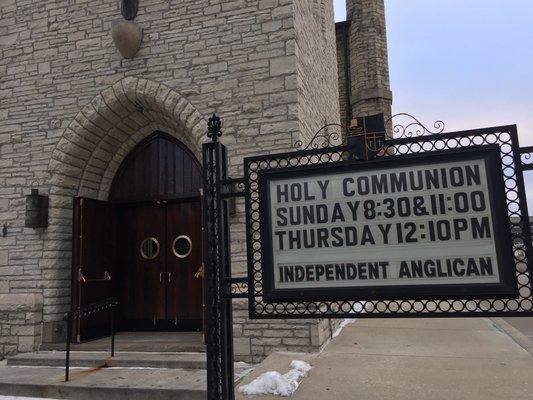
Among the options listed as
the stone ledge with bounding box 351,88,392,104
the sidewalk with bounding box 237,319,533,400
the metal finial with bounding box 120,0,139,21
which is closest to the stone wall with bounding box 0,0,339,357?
the metal finial with bounding box 120,0,139,21

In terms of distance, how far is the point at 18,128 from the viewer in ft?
25.8

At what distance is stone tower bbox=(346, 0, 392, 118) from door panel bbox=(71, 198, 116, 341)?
9.37 meters

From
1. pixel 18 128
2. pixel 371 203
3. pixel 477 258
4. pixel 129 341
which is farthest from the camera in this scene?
pixel 18 128

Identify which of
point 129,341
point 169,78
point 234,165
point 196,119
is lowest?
point 129,341

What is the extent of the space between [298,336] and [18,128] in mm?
6016

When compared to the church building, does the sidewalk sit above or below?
below

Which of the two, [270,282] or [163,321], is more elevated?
[270,282]

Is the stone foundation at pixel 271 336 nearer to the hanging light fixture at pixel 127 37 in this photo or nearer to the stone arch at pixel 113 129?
the stone arch at pixel 113 129

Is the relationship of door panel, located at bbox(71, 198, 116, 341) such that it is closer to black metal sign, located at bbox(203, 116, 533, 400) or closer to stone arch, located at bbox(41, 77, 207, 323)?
stone arch, located at bbox(41, 77, 207, 323)

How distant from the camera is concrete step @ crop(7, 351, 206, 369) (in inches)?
230

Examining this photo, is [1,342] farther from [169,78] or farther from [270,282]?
[270,282]

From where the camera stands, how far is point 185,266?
7.89 metres

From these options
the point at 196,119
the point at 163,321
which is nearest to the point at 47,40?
the point at 196,119

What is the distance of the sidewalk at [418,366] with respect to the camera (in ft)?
13.6
